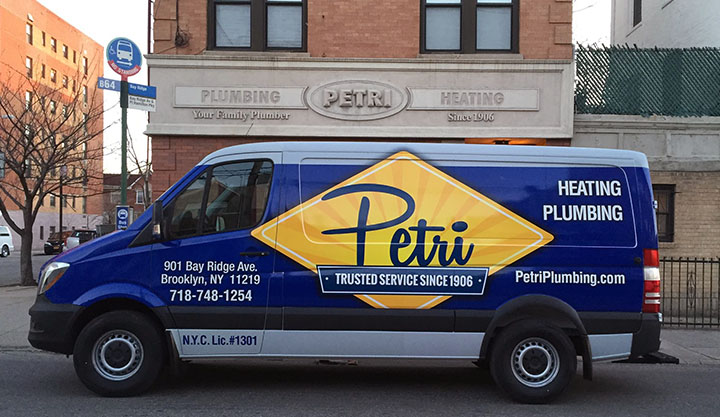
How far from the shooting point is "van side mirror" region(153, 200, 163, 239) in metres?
6.13

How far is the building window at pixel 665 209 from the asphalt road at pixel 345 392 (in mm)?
4712

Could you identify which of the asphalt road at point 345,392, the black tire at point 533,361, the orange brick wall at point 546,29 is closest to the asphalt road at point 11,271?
the asphalt road at point 345,392

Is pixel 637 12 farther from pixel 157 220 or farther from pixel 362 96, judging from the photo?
pixel 157 220

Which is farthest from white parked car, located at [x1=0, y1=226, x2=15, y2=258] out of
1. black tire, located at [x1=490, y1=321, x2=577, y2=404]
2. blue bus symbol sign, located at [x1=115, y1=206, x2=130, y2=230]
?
black tire, located at [x1=490, y1=321, x2=577, y2=404]

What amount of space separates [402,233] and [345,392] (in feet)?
5.79

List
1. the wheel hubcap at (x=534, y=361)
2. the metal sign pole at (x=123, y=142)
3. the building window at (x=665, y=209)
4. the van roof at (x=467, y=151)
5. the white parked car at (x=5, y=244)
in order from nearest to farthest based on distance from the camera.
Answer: the wheel hubcap at (x=534, y=361) < the van roof at (x=467, y=151) < the metal sign pole at (x=123, y=142) < the building window at (x=665, y=209) < the white parked car at (x=5, y=244)

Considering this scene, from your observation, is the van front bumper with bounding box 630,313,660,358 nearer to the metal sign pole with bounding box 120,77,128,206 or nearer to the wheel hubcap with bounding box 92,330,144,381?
the wheel hubcap with bounding box 92,330,144,381

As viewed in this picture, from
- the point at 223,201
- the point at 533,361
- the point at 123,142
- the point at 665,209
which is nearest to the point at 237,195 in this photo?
the point at 223,201

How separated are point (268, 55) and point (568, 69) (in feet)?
18.7

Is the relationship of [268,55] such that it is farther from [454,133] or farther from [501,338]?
[501,338]

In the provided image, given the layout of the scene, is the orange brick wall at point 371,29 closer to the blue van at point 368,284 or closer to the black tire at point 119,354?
the blue van at point 368,284

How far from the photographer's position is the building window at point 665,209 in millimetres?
12430

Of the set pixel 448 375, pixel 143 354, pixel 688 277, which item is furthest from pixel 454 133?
pixel 143 354

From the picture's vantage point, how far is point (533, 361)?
620 centimetres
